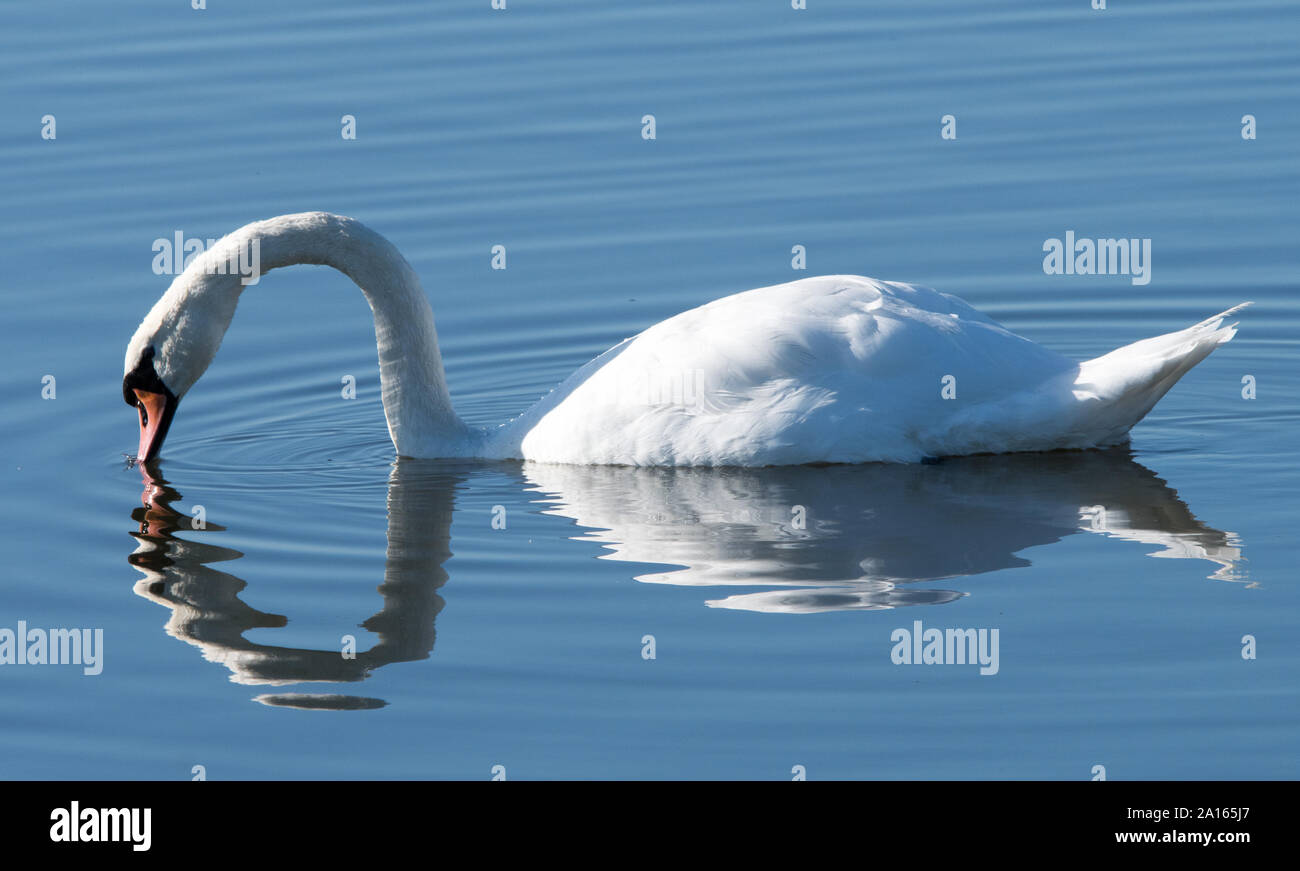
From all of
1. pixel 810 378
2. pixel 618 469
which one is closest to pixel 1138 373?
pixel 810 378

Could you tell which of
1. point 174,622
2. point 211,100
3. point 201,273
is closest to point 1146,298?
point 201,273

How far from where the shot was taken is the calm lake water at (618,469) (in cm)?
859

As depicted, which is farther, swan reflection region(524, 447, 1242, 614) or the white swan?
the white swan

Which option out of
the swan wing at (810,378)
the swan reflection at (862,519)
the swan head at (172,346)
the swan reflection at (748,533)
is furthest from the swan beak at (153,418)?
the swan wing at (810,378)

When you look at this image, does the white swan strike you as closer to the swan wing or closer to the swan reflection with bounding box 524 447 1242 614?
the swan wing

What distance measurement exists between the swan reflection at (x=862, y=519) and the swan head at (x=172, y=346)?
6.65ft

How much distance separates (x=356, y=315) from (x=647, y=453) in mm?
4266

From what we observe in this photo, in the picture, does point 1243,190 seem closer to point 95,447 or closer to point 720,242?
point 720,242

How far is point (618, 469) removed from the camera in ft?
39.2

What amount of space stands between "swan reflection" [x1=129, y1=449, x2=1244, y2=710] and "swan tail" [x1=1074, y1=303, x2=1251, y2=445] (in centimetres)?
39

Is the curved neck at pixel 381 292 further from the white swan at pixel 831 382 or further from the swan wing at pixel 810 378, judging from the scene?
the swan wing at pixel 810 378

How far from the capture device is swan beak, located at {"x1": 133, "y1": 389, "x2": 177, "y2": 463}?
Result: 40.7 feet

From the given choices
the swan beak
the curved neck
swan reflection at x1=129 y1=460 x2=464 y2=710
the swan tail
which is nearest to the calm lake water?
swan reflection at x1=129 y1=460 x2=464 y2=710

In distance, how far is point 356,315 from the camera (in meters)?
15.3
